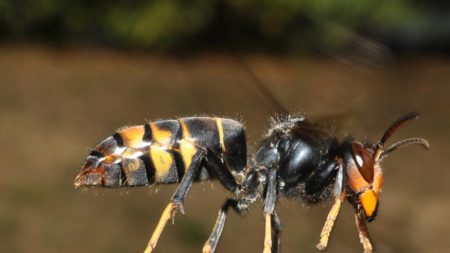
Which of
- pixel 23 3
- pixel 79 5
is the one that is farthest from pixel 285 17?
pixel 23 3

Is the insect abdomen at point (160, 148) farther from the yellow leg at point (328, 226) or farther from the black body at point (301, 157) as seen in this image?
the yellow leg at point (328, 226)

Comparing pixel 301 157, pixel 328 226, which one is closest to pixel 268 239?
pixel 328 226

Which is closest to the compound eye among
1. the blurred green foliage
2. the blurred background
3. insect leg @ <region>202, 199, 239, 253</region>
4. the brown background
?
the brown background

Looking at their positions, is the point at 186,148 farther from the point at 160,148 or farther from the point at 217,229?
the point at 217,229

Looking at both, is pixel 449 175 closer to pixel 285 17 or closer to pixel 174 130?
pixel 285 17

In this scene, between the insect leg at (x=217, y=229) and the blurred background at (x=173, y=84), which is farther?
the blurred background at (x=173, y=84)

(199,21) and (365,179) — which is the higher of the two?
(365,179)

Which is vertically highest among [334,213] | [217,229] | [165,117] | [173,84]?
→ [334,213]

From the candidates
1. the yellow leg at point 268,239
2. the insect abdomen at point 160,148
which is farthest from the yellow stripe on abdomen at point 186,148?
the yellow leg at point 268,239
